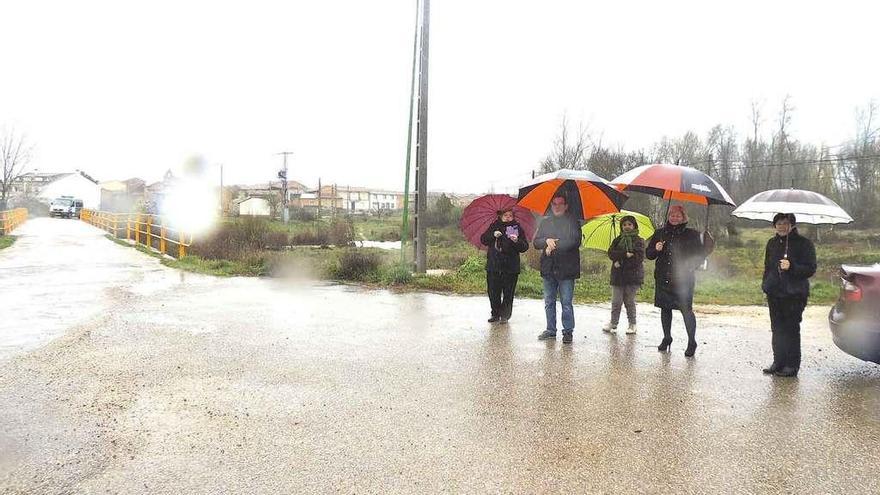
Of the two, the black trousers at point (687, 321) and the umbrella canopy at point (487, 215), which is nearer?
the black trousers at point (687, 321)

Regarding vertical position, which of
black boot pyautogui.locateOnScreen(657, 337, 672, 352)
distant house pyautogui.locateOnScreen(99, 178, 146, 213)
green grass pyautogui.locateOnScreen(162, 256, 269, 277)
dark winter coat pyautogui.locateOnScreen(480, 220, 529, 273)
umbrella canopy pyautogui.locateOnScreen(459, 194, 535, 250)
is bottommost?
black boot pyautogui.locateOnScreen(657, 337, 672, 352)

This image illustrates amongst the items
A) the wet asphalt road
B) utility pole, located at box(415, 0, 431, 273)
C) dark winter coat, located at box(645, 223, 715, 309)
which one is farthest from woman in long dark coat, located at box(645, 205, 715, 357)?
utility pole, located at box(415, 0, 431, 273)

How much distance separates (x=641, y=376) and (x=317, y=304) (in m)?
5.39

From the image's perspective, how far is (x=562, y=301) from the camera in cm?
672

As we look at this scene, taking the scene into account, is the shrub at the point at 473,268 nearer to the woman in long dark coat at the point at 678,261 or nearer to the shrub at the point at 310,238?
the woman in long dark coat at the point at 678,261

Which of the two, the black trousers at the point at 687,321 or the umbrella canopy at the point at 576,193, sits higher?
the umbrella canopy at the point at 576,193

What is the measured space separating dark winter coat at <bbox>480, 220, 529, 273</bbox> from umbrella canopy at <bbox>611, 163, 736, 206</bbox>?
1.56 m

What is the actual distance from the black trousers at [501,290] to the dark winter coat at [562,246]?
0.87 metres

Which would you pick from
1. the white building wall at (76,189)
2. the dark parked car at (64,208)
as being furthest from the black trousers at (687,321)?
the white building wall at (76,189)

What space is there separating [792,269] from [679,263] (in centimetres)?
107

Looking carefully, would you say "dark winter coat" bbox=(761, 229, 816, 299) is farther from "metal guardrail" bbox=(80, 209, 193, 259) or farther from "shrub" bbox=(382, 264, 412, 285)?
"metal guardrail" bbox=(80, 209, 193, 259)

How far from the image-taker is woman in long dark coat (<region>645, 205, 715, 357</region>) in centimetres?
607

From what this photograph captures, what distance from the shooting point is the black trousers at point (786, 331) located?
5410 mm

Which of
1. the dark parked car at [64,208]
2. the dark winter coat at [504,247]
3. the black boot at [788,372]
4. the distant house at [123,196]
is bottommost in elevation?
the black boot at [788,372]
